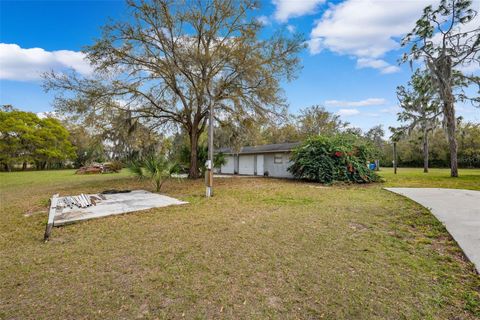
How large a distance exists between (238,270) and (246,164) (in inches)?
688

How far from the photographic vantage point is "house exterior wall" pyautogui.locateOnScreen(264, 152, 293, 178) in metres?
16.4

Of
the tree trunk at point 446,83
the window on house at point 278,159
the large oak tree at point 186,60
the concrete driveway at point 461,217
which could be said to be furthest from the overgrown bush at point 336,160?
the tree trunk at point 446,83

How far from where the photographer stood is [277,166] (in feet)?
56.5

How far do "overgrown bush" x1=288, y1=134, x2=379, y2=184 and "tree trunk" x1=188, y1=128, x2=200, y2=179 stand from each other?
6.24 m

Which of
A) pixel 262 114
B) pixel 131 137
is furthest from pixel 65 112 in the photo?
pixel 262 114

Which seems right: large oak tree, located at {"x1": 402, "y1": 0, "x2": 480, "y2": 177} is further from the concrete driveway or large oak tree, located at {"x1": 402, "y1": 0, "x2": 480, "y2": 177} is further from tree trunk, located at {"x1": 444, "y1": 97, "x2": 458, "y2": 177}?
the concrete driveway

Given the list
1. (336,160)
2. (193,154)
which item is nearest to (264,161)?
(193,154)

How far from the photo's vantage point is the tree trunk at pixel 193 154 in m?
13.8

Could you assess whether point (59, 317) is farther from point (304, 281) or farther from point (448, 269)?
point (448, 269)

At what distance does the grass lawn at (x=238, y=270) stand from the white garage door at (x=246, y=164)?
14535 mm

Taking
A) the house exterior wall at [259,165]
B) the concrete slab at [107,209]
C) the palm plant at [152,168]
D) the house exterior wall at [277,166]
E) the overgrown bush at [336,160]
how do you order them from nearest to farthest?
the concrete slab at [107,209] < the palm plant at [152,168] < the overgrown bush at [336,160] < the house exterior wall at [277,166] < the house exterior wall at [259,165]

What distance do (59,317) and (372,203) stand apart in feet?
23.7

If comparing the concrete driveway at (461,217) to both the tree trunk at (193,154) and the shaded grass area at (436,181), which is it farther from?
the tree trunk at (193,154)

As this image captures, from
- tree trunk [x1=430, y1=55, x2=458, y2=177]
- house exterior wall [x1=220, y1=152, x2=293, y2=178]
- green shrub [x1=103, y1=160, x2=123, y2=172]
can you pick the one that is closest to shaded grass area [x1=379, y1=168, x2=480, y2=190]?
tree trunk [x1=430, y1=55, x2=458, y2=177]
